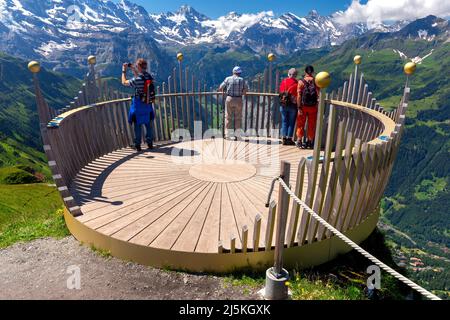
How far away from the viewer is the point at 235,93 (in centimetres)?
1032

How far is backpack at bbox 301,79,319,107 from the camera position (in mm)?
9148

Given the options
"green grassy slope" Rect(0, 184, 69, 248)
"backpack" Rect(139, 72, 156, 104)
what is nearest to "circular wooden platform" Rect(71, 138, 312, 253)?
"green grassy slope" Rect(0, 184, 69, 248)

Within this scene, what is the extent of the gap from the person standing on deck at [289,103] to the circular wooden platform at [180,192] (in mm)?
463

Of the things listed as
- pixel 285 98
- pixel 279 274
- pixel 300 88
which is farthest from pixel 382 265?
pixel 285 98

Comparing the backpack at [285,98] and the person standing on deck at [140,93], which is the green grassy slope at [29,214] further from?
the backpack at [285,98]

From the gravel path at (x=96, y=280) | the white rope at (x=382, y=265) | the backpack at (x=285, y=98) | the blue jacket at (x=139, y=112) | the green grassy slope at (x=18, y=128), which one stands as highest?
the backpack at (x=285, y=98)

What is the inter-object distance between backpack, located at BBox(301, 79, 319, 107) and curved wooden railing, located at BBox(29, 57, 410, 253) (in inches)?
22.6

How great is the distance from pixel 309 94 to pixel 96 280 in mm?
6820

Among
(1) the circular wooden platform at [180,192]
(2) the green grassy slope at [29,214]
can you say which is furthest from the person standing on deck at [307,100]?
(2) the green grassy slope at [29,214]

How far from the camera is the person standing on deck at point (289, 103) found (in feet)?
32.5

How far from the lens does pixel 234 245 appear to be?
4.79 metres

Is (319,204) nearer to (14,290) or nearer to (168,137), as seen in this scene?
(14,290)

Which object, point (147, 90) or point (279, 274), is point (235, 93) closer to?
point (147, 90)

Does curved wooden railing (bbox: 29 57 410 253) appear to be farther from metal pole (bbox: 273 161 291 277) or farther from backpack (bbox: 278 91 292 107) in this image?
backpack (bbox: 278 91 292 107)
